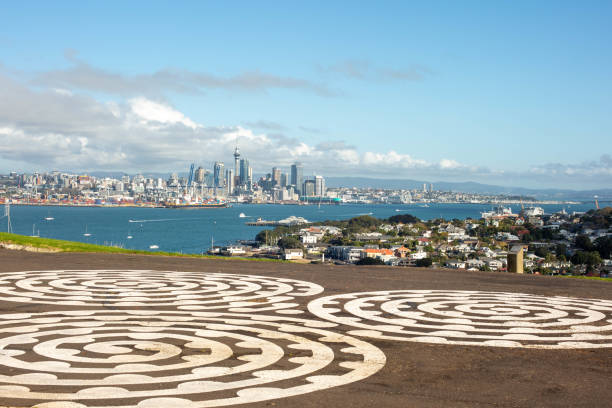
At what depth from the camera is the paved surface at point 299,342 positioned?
19.5ft

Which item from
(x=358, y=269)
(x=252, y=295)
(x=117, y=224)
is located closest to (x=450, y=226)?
(x=358, y=269)

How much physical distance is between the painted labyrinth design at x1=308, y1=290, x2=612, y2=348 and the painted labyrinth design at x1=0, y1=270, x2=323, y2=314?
1.27 meters

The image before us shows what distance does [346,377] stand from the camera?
657 centimetres

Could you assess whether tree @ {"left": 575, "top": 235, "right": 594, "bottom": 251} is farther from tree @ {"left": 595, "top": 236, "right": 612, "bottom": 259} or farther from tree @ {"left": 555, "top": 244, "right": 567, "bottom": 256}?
tree @ {"left": 555, "top": 244, "right": 567, "bottom": 256}

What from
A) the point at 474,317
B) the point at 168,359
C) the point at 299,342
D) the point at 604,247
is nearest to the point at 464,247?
the point at 604,247

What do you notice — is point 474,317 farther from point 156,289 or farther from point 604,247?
point 604,247

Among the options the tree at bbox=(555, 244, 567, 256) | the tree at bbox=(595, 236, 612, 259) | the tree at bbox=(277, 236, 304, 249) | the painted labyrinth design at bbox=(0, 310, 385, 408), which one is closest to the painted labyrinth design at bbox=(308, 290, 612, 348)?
the painted labyrinth design at bbox=(0, 310, 385, 408)

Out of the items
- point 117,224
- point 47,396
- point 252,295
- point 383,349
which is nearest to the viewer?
point 47,396

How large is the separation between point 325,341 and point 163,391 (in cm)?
301

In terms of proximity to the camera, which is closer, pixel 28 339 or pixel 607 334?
pixel 28 339

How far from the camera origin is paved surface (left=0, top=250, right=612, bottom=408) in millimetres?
5938

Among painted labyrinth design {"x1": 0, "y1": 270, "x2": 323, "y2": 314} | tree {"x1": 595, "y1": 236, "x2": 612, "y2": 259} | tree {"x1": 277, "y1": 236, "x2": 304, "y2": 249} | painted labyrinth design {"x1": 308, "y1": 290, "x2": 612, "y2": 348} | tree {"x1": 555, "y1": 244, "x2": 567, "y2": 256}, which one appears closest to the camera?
painted labyrinth design {"x1": 308, "y1": 290, "x2": 612, "y2": 348}

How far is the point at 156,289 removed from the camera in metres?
13.8

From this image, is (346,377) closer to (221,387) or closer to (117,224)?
(221,387)
